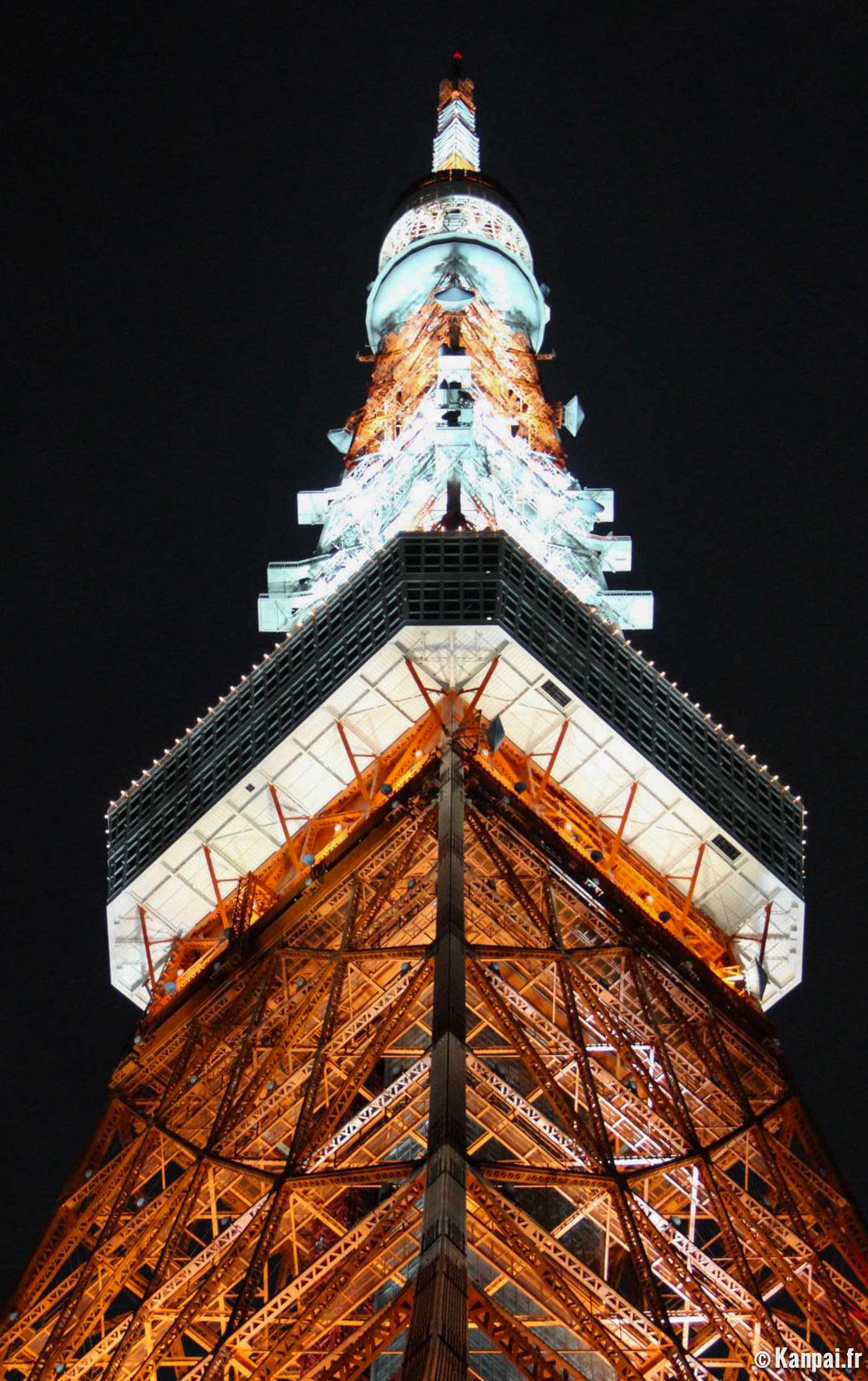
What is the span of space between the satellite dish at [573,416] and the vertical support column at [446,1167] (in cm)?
2869

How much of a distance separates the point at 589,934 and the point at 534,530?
17686 mm

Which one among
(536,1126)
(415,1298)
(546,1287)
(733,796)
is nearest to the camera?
(415,1298)

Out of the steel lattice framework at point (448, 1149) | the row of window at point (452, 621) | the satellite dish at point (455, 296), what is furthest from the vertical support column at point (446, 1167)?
the satellite dish at point (455, 296)

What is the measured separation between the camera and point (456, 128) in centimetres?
8406

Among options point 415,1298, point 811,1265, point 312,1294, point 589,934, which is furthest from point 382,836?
point 415,1298

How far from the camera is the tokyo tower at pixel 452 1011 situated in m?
31.6

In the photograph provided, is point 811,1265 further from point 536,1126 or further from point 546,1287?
point 546,1287

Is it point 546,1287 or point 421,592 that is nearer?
point 546,1287

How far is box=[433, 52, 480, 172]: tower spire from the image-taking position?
8300 cm

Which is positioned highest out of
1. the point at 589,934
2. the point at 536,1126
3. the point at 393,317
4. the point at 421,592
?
the point at 393,317

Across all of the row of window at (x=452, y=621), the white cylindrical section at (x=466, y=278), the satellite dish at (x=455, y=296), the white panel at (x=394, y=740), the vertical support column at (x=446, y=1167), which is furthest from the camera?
the white cylindrical section at (x=466, y=278)

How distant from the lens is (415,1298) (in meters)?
24.5

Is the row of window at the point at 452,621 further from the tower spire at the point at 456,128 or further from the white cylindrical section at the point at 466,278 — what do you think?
the tower spire at the point at 456,128

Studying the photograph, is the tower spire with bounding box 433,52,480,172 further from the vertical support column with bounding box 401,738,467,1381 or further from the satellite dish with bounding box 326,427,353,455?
the vertical support column with bounding box 401,738,467,1381
